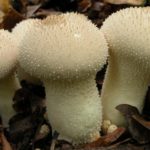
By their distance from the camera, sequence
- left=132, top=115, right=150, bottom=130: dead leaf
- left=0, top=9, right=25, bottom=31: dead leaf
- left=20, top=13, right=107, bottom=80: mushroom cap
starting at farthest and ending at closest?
1. left=0, top=9, right=25, bottom=31: dead leaf
2. left=132, top=115, right=150, bottom=130: dead leaf
3. left=20, top=13, right=107, bottom=80: mushroom cap

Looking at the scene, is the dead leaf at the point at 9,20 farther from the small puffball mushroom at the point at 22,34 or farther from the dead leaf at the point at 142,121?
the dead leaf at the point at 142,121

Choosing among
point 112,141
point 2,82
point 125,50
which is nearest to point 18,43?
point 2,82

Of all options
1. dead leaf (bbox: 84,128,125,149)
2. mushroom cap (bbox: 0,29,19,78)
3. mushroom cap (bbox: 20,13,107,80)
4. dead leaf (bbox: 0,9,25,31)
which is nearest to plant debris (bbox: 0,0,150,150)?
dead leaf (bbox: 84,128,125,149)

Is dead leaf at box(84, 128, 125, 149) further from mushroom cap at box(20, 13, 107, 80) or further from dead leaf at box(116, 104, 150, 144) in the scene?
mushroom cap at box(20, 13, 107, 80)

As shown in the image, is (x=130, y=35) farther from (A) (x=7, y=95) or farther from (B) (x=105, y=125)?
(A) (x=7, y=95)

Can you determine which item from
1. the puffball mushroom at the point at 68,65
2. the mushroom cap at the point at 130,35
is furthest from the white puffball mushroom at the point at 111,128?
the mushroom cap at the point at 130,35

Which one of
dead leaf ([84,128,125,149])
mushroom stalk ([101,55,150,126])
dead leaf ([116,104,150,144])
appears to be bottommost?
dead leaf ([84,128,125,149])

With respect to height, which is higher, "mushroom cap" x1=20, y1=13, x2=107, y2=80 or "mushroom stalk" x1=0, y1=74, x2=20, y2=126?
"mushroom cap" x1=20, y1=13, x2=107, y2=80

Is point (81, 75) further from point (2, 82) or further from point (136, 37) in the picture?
point (2, 82)
